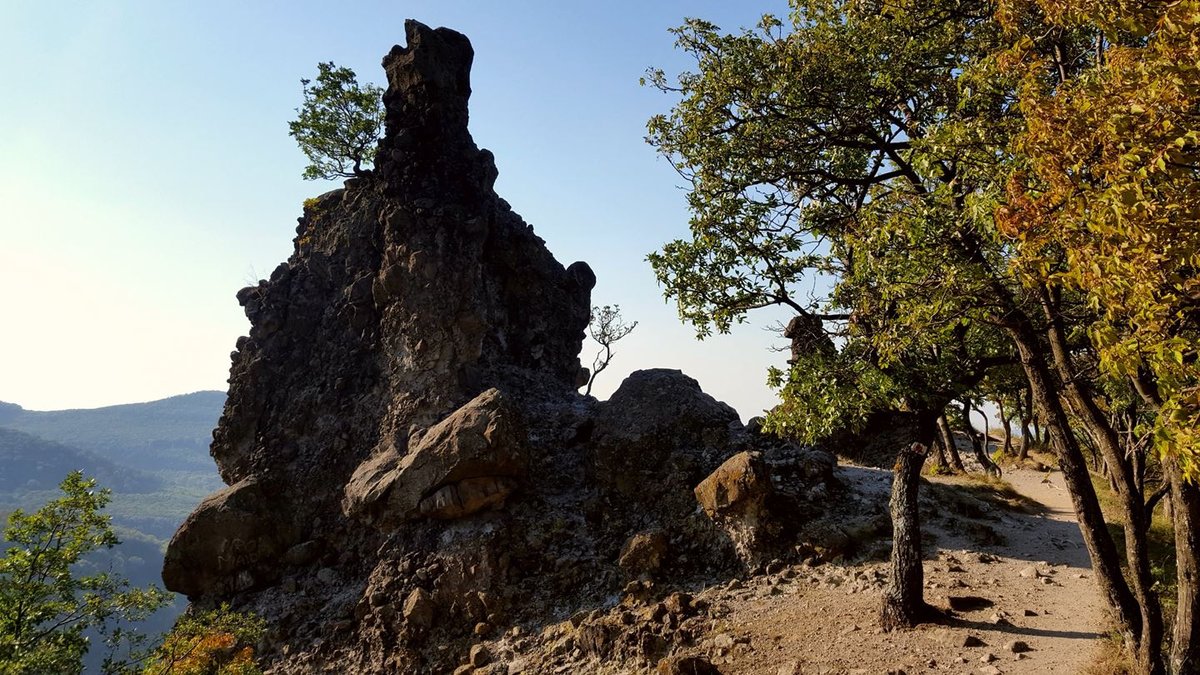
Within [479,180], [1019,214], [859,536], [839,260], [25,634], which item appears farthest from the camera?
[479,180]

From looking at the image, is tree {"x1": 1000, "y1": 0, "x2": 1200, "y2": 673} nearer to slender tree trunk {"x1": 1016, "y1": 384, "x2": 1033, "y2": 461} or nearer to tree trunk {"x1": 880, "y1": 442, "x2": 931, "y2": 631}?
tree trunk {"x1": 880, "y1": 442, "x2": 931, "y2": 631}

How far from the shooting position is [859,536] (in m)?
20.5

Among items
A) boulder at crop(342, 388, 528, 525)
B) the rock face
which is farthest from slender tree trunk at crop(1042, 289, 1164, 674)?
boulder at crop(342, 388, 528, 525)

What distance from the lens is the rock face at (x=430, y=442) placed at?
23188 millimetres

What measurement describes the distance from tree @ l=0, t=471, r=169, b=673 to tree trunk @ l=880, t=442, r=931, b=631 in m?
17.8

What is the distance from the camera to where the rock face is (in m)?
23.2

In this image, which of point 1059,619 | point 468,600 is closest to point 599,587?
point 468,600

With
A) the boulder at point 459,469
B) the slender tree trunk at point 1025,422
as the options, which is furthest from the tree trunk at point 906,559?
the slender tree trunk at point 1025,422

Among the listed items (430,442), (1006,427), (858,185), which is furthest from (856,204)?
(1006,427)

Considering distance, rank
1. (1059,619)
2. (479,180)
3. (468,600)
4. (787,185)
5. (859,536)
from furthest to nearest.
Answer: (479,180) → (468,600) → (859,536) → (787,185) → (1059,619)

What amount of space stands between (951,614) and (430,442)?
1891 cm

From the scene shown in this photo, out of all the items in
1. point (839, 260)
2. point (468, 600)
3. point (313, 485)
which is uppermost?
point (839, 260)

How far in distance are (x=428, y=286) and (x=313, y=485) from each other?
11310 millimetres

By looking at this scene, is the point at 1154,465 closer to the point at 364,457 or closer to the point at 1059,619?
the point at 1059,619
